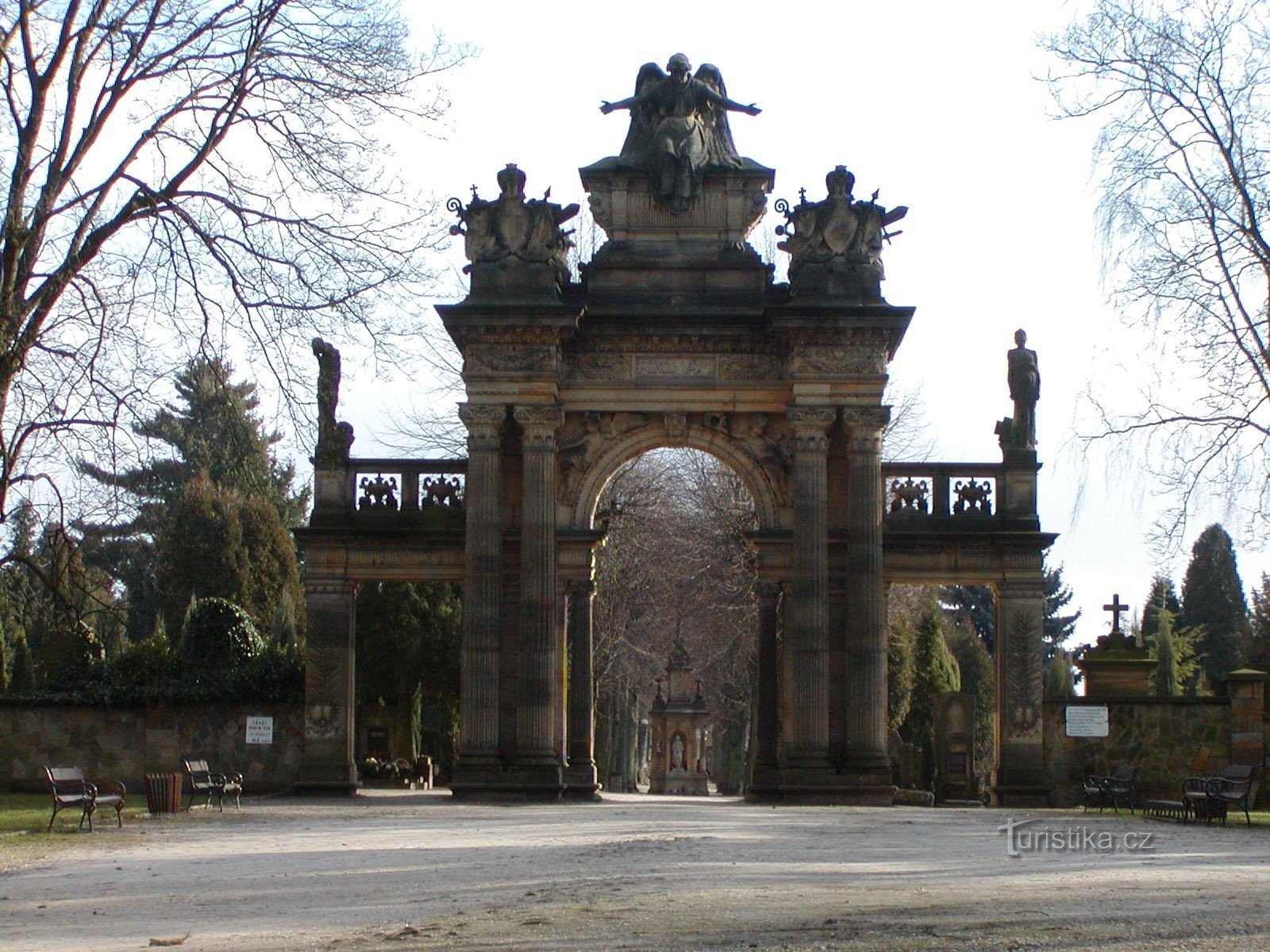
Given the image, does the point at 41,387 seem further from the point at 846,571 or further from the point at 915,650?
the point at 915,650

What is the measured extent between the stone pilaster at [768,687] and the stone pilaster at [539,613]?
10.8 feet

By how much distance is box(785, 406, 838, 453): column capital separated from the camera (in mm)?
27250

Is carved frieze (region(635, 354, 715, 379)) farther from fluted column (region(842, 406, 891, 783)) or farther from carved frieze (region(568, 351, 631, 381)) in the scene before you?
fluted column (region(842, 406, 891, 783))

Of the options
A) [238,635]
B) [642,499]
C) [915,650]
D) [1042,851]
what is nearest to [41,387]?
[1042,851]

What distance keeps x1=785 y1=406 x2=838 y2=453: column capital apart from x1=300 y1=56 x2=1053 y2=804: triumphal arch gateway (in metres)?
0.05

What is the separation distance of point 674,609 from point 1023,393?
25465 mm

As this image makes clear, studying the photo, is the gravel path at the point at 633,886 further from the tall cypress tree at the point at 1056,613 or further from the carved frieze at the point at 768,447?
the tall cypress tree at the point at 1056,613

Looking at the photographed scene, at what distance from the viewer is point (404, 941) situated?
1071 cm

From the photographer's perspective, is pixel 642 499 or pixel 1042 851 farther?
pixel 642 499

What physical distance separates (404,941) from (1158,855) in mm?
9363

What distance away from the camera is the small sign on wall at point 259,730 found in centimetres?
2927

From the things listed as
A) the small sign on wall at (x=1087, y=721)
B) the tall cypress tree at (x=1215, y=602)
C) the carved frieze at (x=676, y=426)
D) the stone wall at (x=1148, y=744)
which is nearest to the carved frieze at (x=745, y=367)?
the carved frieze at (x=676, y=426)

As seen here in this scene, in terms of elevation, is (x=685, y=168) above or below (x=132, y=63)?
above

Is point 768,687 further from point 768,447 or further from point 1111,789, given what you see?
point 1111,789
